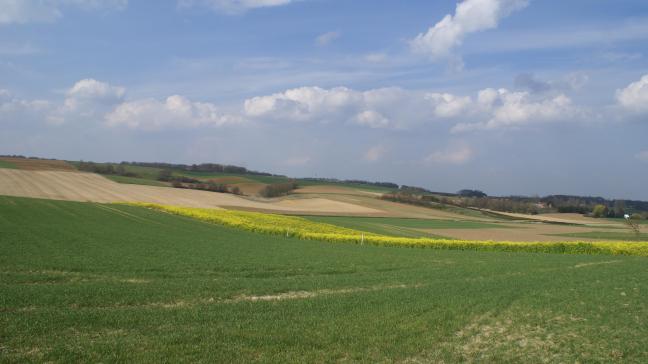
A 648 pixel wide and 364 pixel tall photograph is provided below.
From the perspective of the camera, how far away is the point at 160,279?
18.5 m

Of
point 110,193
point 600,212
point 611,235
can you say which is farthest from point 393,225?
point 600,212

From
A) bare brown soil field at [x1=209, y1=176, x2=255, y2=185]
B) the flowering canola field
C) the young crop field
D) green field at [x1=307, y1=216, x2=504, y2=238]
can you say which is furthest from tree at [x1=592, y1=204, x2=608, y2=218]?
bare brown soil field at [x1=209, y1=176, x2=255, y2=185]

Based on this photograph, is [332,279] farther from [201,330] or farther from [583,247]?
[583,247]

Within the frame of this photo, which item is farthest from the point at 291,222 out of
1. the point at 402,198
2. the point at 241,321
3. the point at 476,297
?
the point at 402,198

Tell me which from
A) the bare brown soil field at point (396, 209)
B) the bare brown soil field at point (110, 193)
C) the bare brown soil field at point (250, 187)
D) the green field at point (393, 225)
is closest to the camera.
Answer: the green field at point (393, 225)

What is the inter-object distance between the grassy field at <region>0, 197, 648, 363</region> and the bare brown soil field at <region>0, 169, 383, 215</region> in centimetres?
3735

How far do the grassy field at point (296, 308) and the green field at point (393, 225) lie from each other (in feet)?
100

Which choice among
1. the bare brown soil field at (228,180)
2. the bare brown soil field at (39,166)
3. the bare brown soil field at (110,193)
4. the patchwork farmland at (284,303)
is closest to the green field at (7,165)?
the bare brown soil field at (39,166)

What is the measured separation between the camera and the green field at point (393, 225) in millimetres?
57816

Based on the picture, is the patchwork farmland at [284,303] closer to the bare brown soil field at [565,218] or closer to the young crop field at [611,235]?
the young crop field at [611,235]

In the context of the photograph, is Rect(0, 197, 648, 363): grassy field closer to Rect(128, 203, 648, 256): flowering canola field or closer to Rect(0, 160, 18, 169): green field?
Rect(128, 203, 648, 256): flowering canola field

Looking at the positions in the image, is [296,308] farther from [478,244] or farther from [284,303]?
[478,244]

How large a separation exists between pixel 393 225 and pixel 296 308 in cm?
5535

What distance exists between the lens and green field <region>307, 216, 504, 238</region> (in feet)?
190
